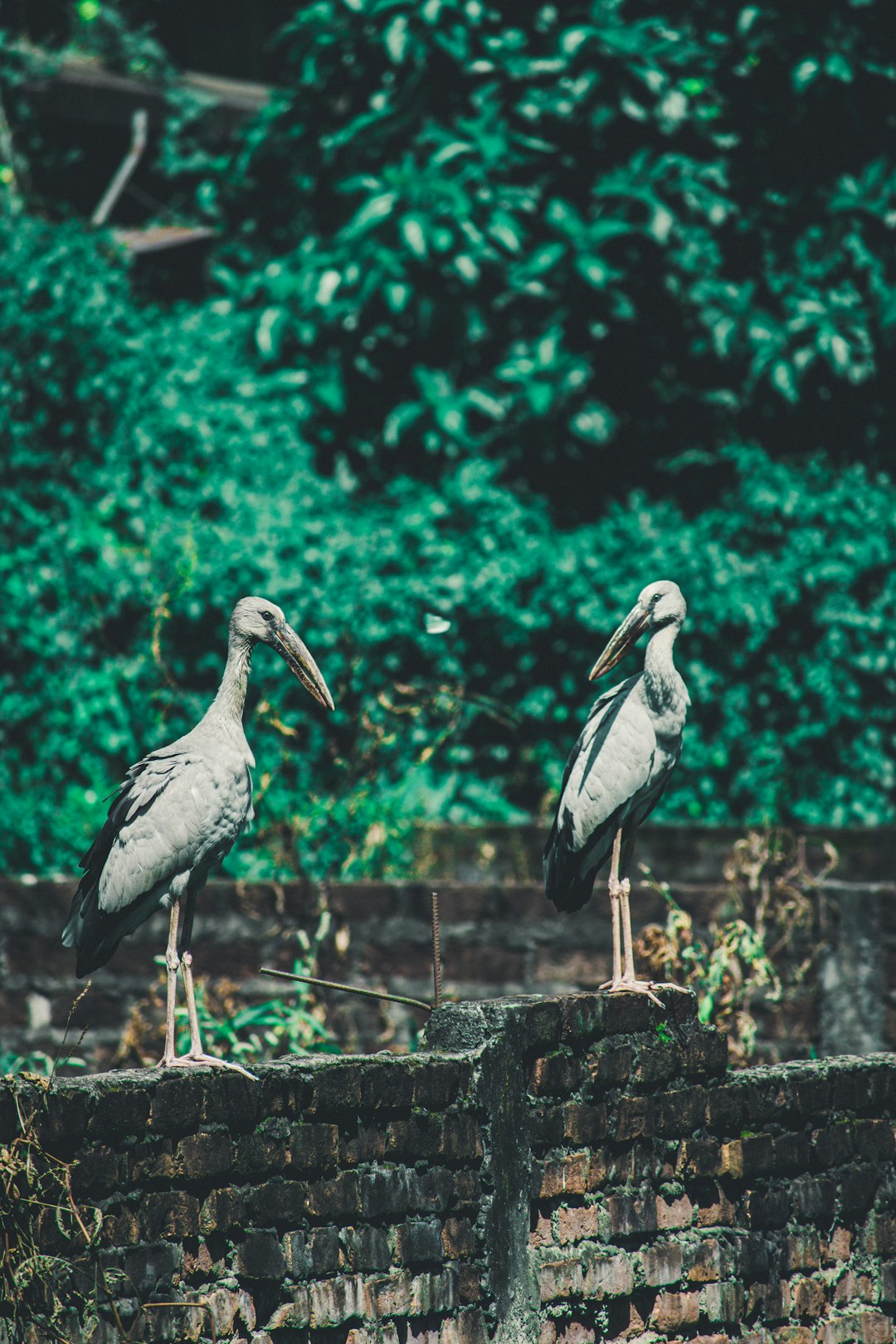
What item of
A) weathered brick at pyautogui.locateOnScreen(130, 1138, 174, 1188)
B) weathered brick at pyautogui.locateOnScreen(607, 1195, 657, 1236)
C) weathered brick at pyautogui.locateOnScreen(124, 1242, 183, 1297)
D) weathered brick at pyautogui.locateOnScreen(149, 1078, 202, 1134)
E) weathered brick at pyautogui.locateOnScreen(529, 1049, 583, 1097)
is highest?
weathered brick at pyautogui.locateOnScreen(149, 1078, 202, 1134)

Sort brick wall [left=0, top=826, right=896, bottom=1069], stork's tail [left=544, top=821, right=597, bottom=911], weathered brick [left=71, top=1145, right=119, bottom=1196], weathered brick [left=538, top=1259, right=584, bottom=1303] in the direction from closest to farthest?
1. weathered brick [left=71, top=1145, right=119, bottom=1196]
2. weathered brick [left=538, top=1259, right=584, bottom=1303]
3. stork's tail [left=544, top=821, right=597, bottom=911]
4. brick wall [left=0, top=826, right=896, bottom=1069]

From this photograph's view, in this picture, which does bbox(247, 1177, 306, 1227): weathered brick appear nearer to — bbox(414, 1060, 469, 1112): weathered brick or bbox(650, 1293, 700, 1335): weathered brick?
bbox(414, 1060, 469, 1112): weathered brick

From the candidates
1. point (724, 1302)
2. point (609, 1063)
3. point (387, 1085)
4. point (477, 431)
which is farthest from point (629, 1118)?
point (477, 431)

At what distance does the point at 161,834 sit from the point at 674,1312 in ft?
→ 6.92

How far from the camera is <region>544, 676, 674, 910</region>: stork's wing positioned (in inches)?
219

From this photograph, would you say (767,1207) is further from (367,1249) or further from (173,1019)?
(173,1019)

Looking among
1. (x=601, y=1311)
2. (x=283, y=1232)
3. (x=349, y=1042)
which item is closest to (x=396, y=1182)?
(x=283, y=1232)

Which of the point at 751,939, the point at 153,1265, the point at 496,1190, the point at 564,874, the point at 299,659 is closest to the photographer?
the point at 153,1265

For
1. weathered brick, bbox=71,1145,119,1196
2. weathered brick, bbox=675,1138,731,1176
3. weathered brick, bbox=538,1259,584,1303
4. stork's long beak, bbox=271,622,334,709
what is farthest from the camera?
weathered brick, bbox=675,1138,731,1176

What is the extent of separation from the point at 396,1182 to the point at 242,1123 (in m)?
0.55

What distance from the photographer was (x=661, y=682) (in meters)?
5.58

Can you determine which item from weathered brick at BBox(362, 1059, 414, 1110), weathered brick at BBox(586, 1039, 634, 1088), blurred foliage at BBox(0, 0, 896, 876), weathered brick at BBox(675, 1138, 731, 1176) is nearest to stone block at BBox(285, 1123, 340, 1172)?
weathered brick at BBox(362, 1059, 414, 1110)

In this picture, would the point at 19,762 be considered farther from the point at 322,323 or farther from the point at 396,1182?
the point at 396,1182

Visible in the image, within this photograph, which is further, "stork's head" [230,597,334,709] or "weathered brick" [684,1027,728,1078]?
"weathered brick" [684,1027,728,1078]
